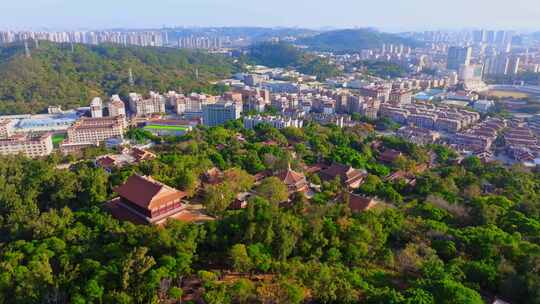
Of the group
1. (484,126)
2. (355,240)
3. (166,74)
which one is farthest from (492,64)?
(355,240)

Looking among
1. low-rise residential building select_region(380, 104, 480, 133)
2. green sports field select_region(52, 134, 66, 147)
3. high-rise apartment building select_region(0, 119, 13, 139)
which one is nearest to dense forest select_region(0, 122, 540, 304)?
green sports field select_region(52, 134, 66, 147)

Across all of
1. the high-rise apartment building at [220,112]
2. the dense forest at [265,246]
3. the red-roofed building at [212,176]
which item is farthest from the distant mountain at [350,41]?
the dense forest at [265,246]

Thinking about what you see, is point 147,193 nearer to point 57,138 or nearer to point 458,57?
point 57,138

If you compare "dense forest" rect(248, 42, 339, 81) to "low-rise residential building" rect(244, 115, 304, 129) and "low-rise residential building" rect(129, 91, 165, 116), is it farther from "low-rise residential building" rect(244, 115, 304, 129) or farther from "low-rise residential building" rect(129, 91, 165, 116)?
"low-rise residential building" rect(244, 115, 304, 129)

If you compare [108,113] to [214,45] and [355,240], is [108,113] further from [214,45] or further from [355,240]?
[214,45]

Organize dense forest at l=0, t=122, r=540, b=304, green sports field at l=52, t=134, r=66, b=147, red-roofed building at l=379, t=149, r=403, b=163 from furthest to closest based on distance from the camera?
1. green sports field at l=52, t=134, r=66, b=147
2. red-roofed building at l=379, t=149, r=403, b=163
3. dense forest at l=0, t=122, r=540, b=304

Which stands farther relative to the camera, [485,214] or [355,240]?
[485,214]
